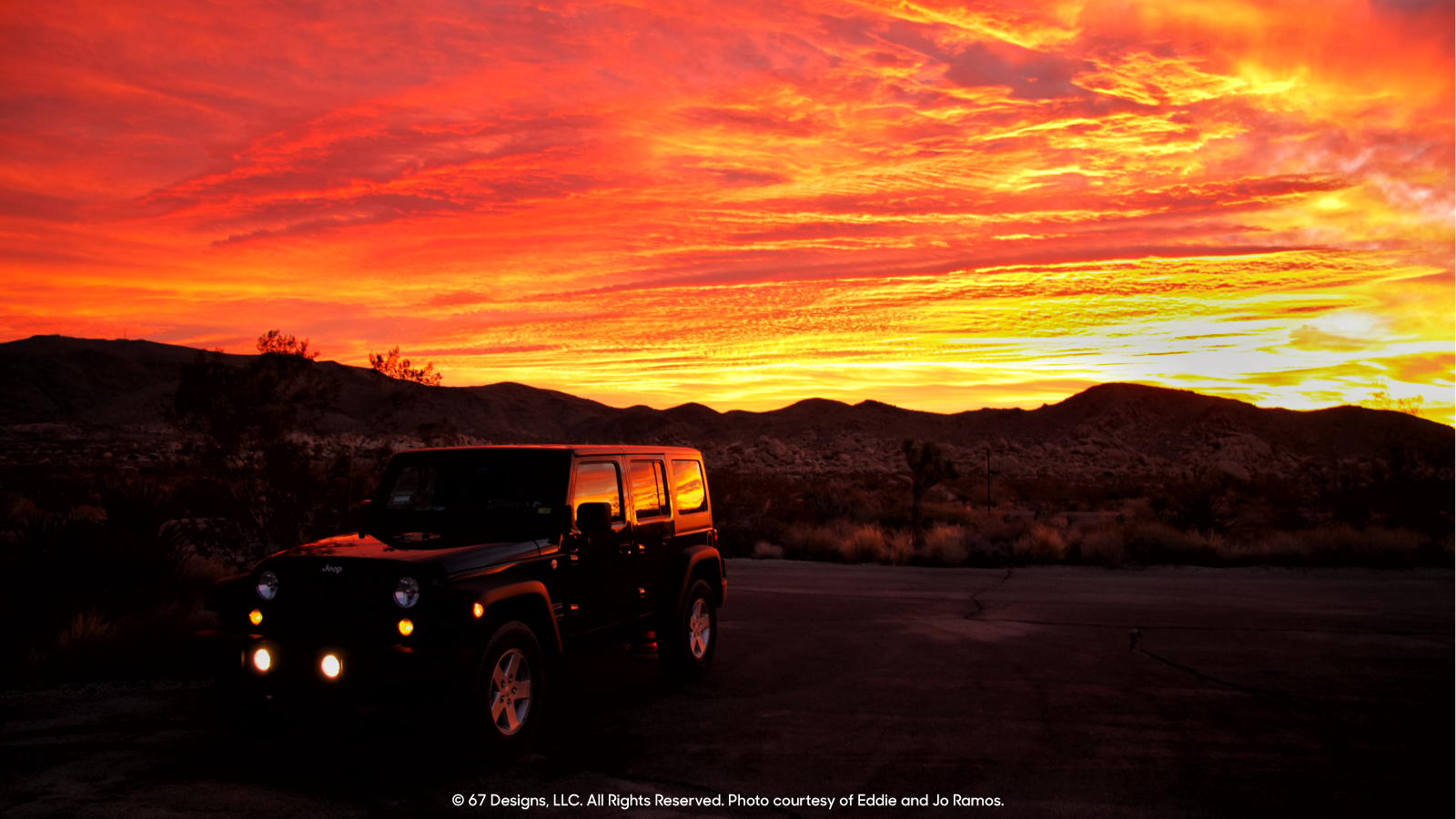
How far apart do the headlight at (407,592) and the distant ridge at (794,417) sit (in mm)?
89745

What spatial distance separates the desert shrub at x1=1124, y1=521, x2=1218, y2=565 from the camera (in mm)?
20797

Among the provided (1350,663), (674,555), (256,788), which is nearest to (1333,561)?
(1350,663)

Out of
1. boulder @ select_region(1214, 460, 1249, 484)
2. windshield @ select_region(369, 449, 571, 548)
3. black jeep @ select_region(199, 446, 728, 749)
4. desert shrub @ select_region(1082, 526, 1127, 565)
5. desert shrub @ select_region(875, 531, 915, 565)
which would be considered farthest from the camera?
boulder @ select_region(1214, 460, 1249, 484)

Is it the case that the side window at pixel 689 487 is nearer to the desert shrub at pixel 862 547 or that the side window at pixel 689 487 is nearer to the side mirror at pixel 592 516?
the side mirror at pixel 592 516

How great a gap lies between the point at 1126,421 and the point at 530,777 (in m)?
114

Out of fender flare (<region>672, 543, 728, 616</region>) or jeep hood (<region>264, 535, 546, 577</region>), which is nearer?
jeep hood (<region>264, 535, 546, 577</region>)

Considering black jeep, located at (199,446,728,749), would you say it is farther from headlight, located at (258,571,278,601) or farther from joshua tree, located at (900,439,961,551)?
joshua tree, located at (900,439,961,551)

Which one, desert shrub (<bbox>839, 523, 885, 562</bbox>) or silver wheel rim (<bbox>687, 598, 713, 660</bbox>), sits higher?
silver wheel rim (<bbox>687, 598, 713, 660</bbox>)

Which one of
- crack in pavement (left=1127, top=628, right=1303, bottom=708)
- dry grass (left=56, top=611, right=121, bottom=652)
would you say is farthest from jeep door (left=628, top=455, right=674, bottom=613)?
dry grass (left=56, top=611, right=121, bottom=652)

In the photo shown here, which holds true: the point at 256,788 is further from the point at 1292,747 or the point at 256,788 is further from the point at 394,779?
the point at 1292,747

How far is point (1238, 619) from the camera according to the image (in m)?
12.8

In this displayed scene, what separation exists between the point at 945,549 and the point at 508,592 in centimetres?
1588

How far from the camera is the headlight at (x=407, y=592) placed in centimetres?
613

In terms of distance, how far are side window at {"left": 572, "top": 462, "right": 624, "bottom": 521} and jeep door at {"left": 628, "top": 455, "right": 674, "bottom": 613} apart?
0.22 metres
